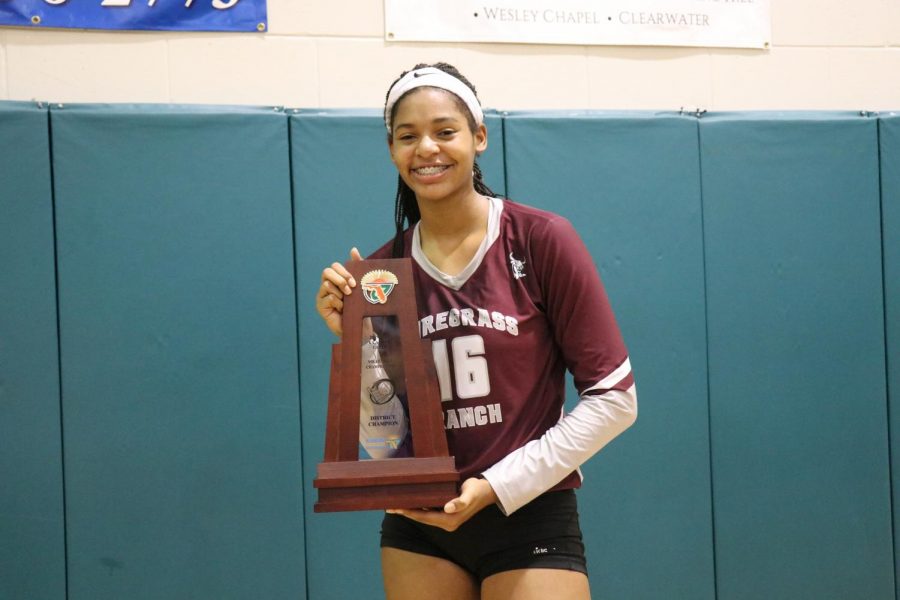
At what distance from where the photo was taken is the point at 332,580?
10.8ft

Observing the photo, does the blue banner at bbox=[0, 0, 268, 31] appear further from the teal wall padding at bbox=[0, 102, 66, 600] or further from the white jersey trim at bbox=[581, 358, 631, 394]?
the white jersey trim at bbox=[581, 358, 631, 394]

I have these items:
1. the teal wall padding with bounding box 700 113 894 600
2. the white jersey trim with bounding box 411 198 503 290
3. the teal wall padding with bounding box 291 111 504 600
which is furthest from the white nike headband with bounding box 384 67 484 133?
the teal wall padding with bounding box 700 113 894 600

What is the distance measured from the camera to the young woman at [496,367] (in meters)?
1.68

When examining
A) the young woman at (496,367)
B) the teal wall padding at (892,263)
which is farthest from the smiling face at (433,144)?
the teal wall padding at (892,263)

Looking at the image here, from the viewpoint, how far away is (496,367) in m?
1.73

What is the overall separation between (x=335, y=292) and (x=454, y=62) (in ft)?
6.82

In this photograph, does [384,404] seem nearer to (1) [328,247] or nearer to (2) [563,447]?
(2) [563,447]

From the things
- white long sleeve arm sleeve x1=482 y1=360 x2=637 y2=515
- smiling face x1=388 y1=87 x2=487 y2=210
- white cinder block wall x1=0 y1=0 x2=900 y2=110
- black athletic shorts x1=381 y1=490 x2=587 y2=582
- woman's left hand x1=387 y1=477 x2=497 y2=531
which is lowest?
black athletic shorts x1=381 y1=490 x2=587 y2=582

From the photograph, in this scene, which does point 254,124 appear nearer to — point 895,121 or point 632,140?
point 632,140

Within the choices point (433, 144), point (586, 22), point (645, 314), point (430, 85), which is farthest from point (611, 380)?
point (586, 22)

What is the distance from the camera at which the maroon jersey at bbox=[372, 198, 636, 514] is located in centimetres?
168

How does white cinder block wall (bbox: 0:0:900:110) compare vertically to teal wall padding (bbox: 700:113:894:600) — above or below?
above

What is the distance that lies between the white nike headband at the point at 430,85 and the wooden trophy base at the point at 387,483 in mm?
662

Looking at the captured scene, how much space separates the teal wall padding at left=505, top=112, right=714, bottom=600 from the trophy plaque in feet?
5.75
